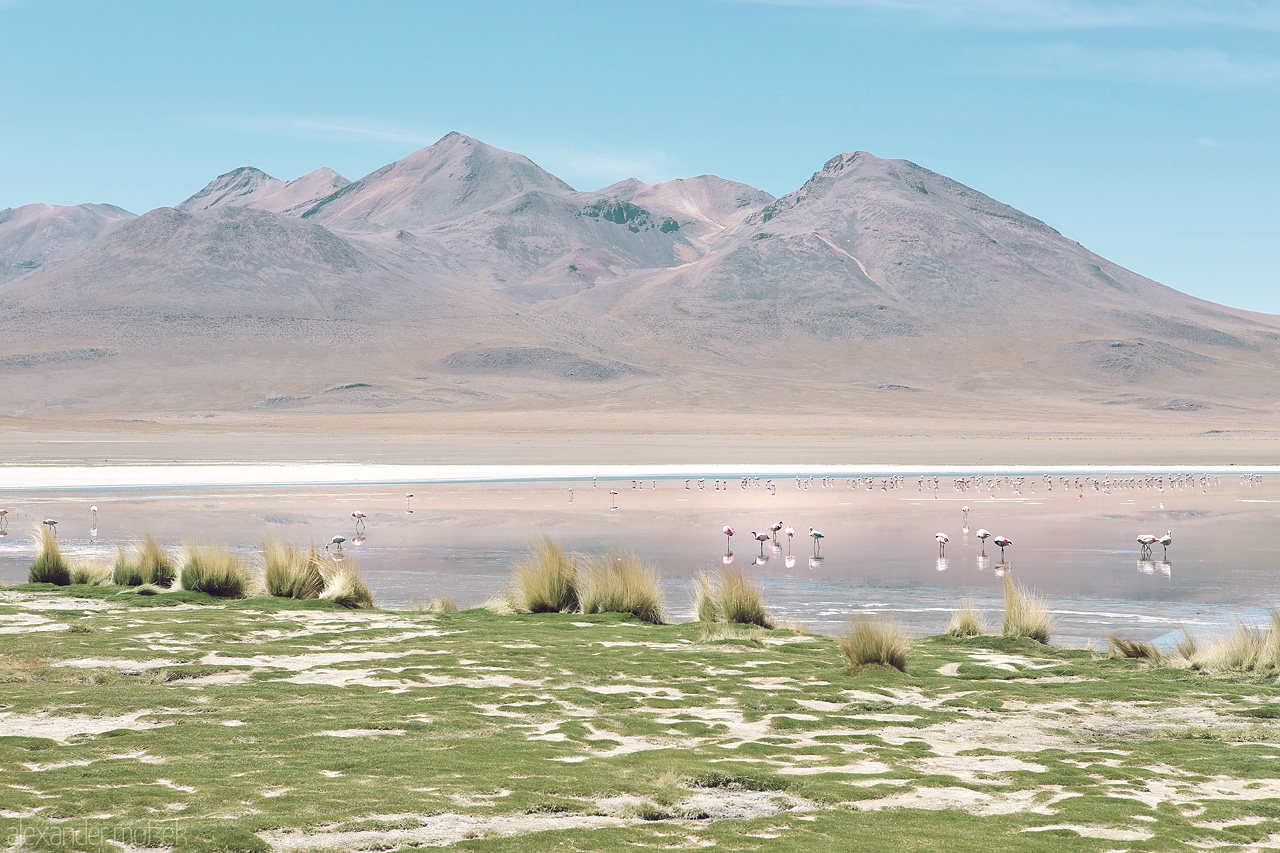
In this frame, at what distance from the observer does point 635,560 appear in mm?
15023

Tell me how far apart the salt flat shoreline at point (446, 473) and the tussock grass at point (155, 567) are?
22.0m

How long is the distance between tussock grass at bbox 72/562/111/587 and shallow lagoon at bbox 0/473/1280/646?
95.8 inches

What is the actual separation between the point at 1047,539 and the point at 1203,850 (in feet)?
61.9

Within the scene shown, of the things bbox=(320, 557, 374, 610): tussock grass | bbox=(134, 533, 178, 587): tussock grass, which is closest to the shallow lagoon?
bbox=(320, 557, 374, 610): tussock grass

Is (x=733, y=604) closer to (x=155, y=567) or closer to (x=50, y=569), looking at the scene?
(x=155, y=567)

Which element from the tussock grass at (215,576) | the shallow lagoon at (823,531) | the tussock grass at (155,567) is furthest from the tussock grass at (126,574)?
the shallow lagoon at (823,531)

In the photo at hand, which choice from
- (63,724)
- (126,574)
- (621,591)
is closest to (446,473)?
(126,574)

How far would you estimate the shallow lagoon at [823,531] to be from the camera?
16.5 meters

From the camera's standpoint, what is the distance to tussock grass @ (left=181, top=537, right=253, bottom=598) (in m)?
15.1

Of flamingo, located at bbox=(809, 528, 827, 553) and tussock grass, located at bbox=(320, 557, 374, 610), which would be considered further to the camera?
flamingo, located at bbox=(809, 528, 827, 553)

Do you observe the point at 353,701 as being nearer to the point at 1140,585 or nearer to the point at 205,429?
the point at 1140,585

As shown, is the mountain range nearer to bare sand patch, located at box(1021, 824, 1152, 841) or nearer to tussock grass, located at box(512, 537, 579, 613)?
tussock grass, located at box(512, 537, 579, 613)

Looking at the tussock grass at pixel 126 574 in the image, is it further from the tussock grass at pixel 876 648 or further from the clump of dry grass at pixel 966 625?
the clump of dry grass at pixel 966 625

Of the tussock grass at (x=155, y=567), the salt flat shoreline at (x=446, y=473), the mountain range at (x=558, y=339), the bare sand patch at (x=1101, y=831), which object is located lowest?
the bare sand patch at (x=1101, y=831)
